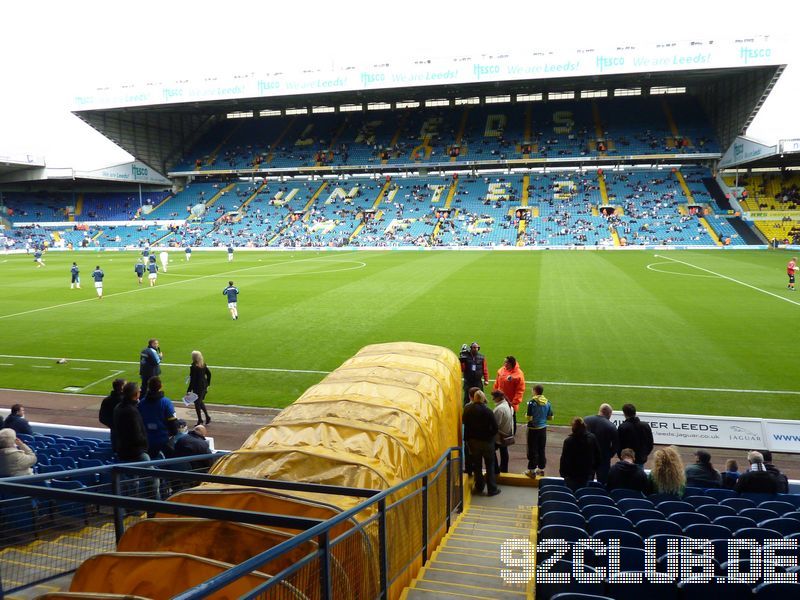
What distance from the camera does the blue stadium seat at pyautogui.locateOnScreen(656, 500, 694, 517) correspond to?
5.79 metres

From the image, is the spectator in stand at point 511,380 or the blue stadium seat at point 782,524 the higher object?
the spectator in stand at point 511,380

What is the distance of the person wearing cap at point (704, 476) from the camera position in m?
7.67

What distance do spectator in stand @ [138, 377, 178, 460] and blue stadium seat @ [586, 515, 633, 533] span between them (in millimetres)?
6338

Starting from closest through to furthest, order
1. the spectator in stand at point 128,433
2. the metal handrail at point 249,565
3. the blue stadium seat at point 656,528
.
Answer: the metal handrail at point 249,565 → the blue stadium seat at point 656,528 → the spectator in stand at point 128,433

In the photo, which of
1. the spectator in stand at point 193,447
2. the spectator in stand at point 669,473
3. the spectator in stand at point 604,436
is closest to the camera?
the spectator in stand at point 669,473

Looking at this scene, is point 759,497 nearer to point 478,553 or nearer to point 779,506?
point 779,506

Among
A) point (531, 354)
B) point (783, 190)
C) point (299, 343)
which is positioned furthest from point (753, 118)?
point (299, 343)

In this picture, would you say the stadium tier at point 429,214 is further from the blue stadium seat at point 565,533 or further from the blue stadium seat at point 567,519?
the blue stadium seat at point 565,533

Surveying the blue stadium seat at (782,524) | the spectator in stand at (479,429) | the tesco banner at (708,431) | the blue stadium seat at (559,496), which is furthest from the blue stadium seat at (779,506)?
the tesco banner at (708,431)

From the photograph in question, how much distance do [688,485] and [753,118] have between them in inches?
2436

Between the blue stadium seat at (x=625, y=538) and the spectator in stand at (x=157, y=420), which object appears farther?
the spectator in stand at (x=157, y=420)

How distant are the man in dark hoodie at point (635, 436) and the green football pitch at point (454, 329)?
148 inches

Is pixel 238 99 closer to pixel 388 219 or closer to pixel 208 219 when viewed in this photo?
pixel 208 219

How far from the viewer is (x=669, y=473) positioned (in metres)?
6.42
